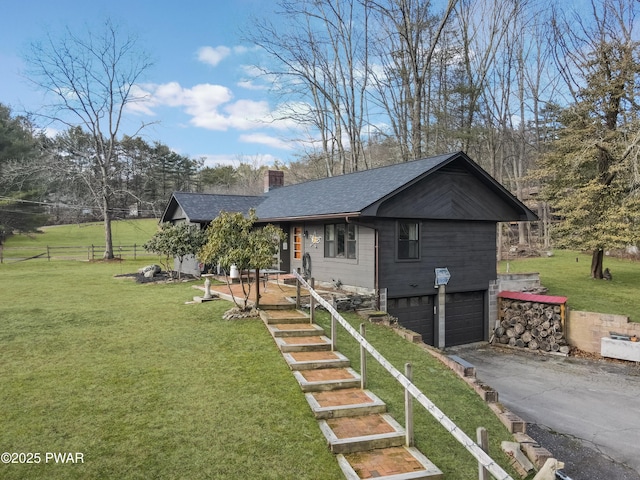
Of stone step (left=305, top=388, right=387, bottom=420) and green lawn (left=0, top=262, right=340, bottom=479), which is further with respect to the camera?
stone step (left=305, top=388, right=387, bottom=420)

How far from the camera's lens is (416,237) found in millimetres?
12906

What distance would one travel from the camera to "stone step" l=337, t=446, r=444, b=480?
420cm

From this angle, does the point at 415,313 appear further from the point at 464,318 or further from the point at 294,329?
the point at 294,329

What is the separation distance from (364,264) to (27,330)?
873cm

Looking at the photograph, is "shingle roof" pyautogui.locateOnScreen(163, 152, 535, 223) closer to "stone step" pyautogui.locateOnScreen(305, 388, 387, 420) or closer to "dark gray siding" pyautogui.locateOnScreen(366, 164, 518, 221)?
"dark gray siding" pyautogui.locateOnScreen(366, 164, 518, 221)

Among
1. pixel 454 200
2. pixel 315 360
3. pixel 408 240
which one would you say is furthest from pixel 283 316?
pixel 454 200

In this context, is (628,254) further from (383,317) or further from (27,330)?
(27,330)

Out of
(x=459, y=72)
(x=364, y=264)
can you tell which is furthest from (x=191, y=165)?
(x=364, y=264)

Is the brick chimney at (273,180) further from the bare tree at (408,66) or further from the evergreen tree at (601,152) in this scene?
the evergreen tree at (601,152)

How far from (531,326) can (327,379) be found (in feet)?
33.5

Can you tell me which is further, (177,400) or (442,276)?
(442,276)

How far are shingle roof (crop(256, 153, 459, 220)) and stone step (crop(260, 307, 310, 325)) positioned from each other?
3384mm

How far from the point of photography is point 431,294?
13273mm

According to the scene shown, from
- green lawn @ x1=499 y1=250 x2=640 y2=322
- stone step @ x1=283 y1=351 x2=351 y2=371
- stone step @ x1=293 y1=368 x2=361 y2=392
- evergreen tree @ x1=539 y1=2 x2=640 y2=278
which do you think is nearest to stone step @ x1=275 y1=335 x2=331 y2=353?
stone step @ x1=283 y1=351 x2=351 y2=371
